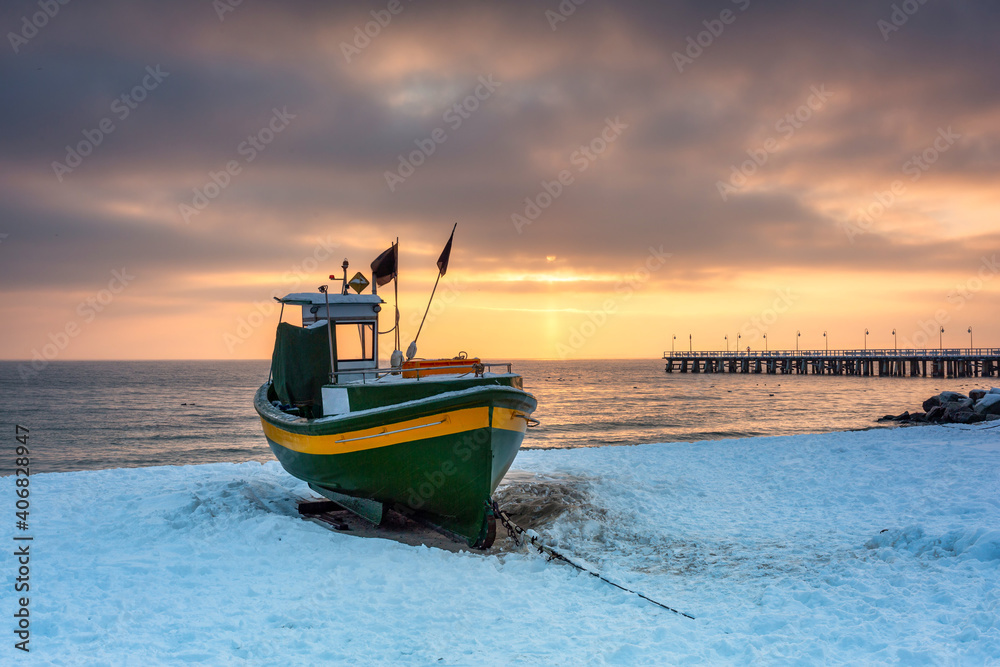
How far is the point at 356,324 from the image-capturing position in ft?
34.3

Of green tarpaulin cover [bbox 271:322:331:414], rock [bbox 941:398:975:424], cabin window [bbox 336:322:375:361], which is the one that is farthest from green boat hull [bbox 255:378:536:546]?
rock [bbox 941:398:975:424]

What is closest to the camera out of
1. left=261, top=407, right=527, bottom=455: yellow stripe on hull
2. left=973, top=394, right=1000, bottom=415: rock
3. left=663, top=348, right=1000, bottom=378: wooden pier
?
left=261, top=407, right=527, bottom=455: yellow stripe on hull

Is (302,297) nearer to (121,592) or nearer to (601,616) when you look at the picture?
(121,592)

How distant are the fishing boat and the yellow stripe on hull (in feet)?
0.05

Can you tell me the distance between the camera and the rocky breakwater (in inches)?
860

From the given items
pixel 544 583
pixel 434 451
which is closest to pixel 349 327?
pixel 434 451

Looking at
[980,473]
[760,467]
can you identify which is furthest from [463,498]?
[980,473]

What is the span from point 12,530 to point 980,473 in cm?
1610

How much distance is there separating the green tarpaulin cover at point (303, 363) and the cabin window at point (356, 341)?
0.25 metres

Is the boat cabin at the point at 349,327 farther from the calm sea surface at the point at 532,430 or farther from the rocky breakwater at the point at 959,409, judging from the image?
the rocky breakwater at the point at 959,409

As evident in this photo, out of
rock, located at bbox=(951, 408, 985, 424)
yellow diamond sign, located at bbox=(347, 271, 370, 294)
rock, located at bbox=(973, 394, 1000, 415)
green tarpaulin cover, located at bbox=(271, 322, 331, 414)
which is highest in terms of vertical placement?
yellow diamond sign, located at bbox=(347, 271, 370, 294)

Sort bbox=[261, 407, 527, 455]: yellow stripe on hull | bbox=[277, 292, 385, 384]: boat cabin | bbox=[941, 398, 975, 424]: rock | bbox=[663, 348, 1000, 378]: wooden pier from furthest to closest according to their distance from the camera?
bbox=[663, 348, 1000, 378]: wooden pier, bbox=[941, 398, 975, 424]: rock, bbox=[277, 292, 385, 384]: boat cabin, bbox=[261, 407, 527, 455]: yellow stripe on hull

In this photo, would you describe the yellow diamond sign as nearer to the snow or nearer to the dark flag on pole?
the dark flag on pole

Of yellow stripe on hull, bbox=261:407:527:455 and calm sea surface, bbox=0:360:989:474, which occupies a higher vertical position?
yellow stripe on hull, bbox=261:407:527:455
